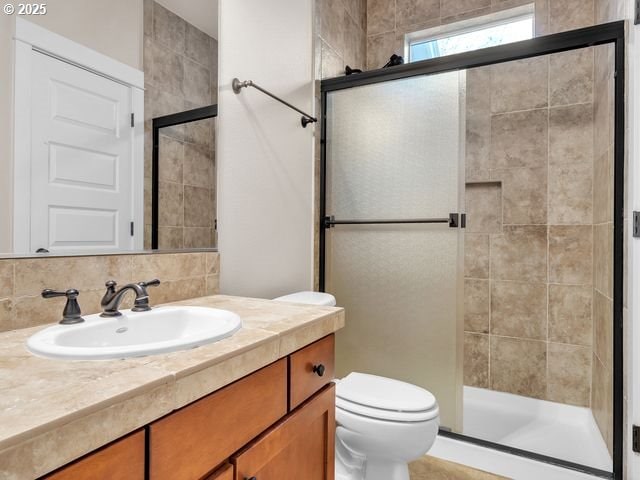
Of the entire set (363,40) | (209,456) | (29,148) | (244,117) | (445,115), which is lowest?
(209,456)

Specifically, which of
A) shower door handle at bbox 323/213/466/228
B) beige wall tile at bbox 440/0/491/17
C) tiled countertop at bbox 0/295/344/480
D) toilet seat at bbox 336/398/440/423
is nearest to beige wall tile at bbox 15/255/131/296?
tiled countertop at bbox 0/295/344/480

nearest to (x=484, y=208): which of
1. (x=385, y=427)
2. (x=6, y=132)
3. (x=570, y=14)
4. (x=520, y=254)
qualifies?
(x=520, y=254)

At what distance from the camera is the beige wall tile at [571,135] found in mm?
2251

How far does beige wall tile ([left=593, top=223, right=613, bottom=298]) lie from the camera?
66.7 inches

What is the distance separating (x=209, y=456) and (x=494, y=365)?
2.33 m

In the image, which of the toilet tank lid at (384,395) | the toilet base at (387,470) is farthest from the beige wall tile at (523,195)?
the toilet base at (387,470)

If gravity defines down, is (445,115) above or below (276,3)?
below

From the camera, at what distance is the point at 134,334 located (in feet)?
3.09

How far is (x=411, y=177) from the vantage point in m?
2.03

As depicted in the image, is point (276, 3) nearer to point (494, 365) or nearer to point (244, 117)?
point (244, 117)

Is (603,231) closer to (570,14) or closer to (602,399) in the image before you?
(602,399)

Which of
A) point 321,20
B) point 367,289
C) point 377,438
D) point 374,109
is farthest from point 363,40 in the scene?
point 377,438

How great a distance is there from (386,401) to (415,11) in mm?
2620

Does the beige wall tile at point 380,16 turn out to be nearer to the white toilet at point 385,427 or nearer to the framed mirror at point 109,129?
the framed mirror at point 109,129
